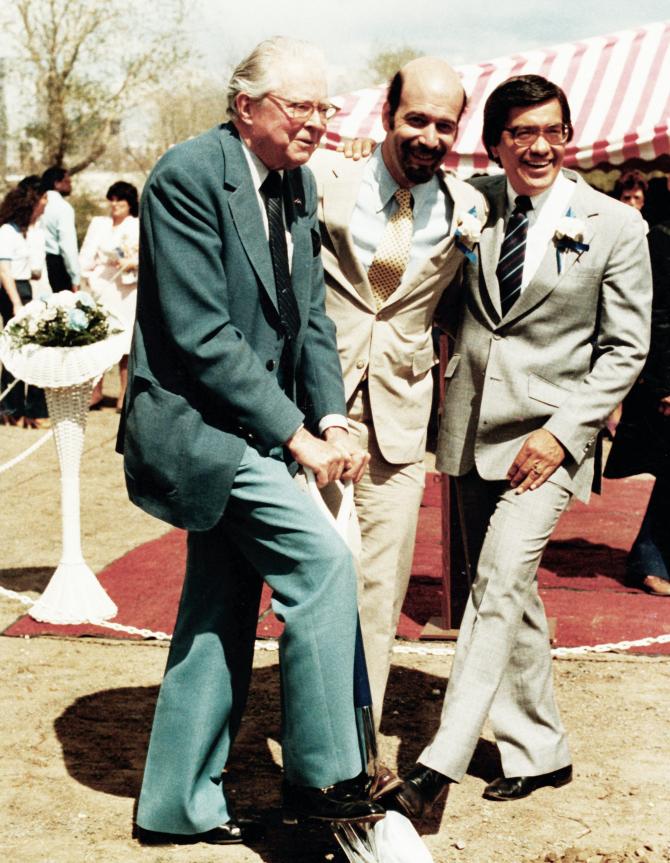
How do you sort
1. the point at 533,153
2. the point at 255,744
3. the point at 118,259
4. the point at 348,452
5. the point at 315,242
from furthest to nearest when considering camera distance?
the point at 118,259, the point at 255,744, the point at 533,153, the point at 315,242, the point at 348,452

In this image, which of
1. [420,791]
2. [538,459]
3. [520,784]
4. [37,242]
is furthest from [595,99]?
[420,791]

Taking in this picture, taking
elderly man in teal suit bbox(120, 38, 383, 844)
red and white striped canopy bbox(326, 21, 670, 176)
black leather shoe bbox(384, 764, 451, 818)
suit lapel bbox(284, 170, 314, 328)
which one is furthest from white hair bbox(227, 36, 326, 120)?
red and white striped canopy bbox(326, 21, 670, 176)

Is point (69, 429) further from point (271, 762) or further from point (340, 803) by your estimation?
point (340, 803)

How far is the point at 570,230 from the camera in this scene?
408 centimetres

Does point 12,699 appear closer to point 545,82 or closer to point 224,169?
point 224,169

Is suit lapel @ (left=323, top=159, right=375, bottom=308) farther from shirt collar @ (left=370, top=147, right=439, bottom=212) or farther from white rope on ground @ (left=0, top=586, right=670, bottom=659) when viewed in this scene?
white rope on ground @ (left=0, top=586, right=670, bottom=659)

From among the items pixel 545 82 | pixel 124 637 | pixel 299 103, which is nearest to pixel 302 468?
pixel 299 103

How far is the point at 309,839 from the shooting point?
3.86m

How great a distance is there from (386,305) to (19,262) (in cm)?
907

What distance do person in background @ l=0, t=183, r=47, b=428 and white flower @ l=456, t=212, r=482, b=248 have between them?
28.7ft

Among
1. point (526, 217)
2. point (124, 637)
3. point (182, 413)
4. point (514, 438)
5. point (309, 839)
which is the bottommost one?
point (124, 637)

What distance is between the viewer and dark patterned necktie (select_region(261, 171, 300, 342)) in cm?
358

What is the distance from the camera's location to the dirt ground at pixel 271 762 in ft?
12.5

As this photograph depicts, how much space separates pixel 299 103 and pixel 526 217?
1.11m
